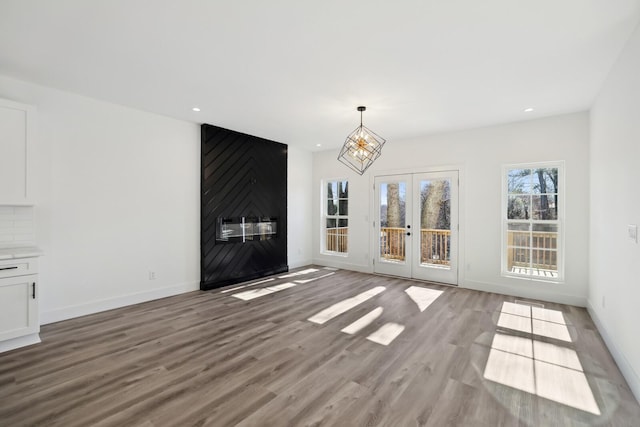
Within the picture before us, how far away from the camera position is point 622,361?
2.50 metres

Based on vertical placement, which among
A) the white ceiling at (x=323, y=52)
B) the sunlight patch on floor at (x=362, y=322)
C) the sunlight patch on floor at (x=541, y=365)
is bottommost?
the sunlight patch on floor at (x=541, y=365)

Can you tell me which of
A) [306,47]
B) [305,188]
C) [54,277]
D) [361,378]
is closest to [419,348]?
[361,378]

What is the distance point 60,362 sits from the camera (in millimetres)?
2648

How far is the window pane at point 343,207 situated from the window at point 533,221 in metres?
3.03

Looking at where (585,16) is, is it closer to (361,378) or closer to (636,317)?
(636,317)

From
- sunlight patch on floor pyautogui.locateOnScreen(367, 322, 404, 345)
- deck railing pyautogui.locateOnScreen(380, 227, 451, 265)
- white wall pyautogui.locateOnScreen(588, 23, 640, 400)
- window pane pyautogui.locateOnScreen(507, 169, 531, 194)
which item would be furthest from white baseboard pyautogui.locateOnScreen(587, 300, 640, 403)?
deck railing pyautogui.locateOnScreen(380, 227, 451, 265)

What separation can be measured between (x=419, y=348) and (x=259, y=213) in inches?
154

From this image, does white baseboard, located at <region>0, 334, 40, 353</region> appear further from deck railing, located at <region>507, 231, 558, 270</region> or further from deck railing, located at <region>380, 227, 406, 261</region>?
deck railing, located at <region>507, 231, 558, 270</region>

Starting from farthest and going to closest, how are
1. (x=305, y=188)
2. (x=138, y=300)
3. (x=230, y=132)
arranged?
(x=305, y=188) < (x=230, y=132) < (x=138, y=300)

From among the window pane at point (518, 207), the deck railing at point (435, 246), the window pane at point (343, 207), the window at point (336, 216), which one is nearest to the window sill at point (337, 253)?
the window at point (336, 216)

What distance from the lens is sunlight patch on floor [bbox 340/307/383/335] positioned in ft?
11.0

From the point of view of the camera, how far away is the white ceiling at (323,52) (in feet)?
7.05

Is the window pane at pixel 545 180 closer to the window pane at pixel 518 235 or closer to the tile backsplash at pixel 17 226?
the window pane at pixel 518 235

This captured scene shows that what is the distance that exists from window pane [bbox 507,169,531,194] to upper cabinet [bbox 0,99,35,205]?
632 cm
